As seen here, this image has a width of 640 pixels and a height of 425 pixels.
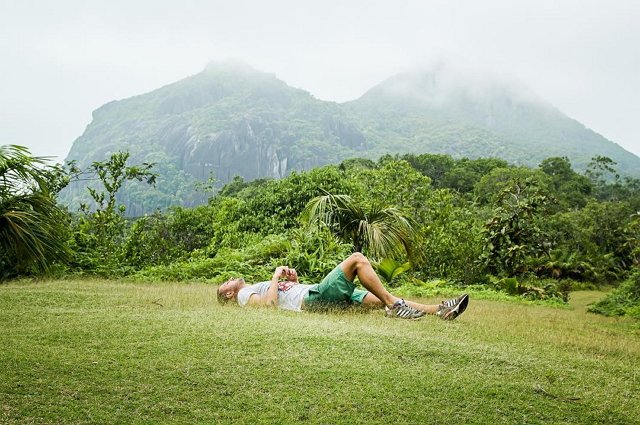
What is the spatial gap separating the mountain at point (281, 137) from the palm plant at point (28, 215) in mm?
95549

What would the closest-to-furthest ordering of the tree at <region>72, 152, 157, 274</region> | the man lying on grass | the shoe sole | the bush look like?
the shoe sole
the man lying on grass
the tree at <region>72, 152, 157, 274</region>
the bush

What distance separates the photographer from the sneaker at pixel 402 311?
6.63 meters

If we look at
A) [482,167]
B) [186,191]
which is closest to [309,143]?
[186,191]

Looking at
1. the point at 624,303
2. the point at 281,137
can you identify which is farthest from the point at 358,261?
the point at 281,137

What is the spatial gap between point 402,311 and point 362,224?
202 inches

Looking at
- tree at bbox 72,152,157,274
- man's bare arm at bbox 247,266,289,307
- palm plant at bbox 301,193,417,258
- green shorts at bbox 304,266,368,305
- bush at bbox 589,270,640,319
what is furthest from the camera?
bush at bbox 589,270,640,319

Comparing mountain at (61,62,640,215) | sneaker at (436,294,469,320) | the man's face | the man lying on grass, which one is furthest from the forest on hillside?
mountain at (61,62,640,215)

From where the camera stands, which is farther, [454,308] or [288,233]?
[288,233]

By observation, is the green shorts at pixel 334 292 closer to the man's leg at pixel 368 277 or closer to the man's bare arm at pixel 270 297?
the man's leg at pixel 368 277

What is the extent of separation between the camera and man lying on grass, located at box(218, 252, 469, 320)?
22.0ft

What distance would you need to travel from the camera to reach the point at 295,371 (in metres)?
4.35

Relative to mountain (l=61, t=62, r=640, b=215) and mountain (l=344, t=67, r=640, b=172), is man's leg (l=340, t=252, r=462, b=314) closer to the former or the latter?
mountain (l=344, t=67, r=640, b=172)

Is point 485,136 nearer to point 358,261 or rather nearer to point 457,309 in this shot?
point 457,309

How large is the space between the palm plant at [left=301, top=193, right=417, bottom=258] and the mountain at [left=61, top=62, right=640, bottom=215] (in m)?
92.4
